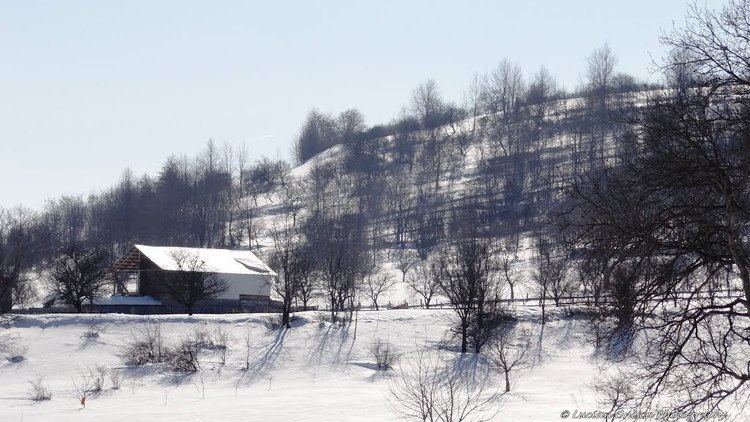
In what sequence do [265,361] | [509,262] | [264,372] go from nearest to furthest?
[264,372] < [265,361] < [509,262]

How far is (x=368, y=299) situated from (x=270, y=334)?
2577 cm

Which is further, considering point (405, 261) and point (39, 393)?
point (405, 261)

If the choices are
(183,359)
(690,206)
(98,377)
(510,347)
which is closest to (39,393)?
(98,377)

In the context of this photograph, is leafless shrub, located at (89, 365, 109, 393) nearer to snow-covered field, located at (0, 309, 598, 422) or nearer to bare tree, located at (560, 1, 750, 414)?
snow-covered field, located at (0, 309, 598, 422)

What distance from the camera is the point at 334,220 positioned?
110250 millimetres

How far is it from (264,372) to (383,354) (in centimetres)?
693

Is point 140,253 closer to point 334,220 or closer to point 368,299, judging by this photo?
point 368,299

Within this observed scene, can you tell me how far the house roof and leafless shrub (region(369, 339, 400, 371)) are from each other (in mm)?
22713

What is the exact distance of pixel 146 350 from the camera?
159 ft

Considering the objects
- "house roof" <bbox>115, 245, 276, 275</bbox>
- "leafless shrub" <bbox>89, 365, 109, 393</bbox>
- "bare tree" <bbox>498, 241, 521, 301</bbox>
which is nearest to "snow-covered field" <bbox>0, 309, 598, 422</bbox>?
"leafless shrub" <bbox>89, 365, 109, 393</bbox>

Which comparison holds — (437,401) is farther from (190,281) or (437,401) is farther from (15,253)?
(15,253)

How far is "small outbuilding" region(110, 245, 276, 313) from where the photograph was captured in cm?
6869

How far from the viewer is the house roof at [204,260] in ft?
234

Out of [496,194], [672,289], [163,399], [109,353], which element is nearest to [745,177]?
[672,289]
